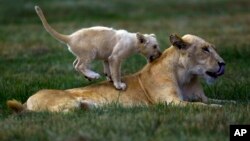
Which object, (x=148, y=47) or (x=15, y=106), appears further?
(x=148, y=47)

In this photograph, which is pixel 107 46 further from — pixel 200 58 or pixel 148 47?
pixel 200 58

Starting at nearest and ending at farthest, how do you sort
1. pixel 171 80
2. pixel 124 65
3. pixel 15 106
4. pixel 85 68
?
1. pixel 15 106
2. pixel 171 80
3. pixel 85 68
4. pixel 124 65

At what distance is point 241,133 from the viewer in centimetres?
734

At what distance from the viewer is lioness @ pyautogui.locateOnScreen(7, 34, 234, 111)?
30.9ft

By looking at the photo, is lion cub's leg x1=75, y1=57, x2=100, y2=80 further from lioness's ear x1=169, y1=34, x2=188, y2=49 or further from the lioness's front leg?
lioness's ear x1=169, y1=34, x2=188, y2=49

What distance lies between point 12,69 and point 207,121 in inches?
276

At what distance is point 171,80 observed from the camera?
9523 mm

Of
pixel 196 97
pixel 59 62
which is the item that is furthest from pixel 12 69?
pixel 196 97

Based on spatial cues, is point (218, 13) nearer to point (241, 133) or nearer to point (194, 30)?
point (194, 30)

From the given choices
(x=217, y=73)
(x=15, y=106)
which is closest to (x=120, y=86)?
(x=217, y=73)

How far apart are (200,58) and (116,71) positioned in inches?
41.2

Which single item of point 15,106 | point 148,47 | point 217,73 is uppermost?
point 148,47

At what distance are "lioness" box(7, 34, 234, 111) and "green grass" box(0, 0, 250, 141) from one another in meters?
0.54

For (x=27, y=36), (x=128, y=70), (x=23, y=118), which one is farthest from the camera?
(x=27, y=36)
